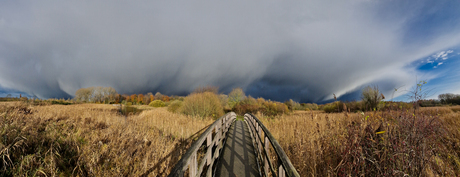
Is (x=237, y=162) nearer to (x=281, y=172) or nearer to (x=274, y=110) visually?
(x=281, y=172)

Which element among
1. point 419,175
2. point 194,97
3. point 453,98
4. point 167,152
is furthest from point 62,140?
point 453,98

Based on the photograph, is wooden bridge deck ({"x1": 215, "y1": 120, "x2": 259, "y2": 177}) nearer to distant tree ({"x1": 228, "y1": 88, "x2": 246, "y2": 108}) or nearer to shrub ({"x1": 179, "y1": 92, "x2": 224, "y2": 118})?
shrub ({"x1": 179, "y1": 92, "x2": 224, "y2": 118})

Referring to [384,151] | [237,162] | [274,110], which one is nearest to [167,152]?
[237,162]

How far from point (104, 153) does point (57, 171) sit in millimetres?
801

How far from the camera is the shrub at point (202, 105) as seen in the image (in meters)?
16.2

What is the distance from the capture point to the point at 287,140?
220 inches

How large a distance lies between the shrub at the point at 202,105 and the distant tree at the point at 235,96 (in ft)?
75.4

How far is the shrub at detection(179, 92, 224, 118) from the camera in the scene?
Answer: 53.3 ft

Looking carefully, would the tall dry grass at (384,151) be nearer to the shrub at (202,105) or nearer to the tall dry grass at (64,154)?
the tall dry grass at (64,154)

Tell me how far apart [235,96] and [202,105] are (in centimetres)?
2628

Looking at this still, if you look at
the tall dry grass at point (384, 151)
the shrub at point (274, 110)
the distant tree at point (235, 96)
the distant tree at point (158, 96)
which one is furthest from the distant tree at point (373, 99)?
the distant tree at point (158, 96)

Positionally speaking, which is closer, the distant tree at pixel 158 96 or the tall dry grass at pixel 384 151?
the tall dry grass at pixel 384 151

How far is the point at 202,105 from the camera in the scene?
53.9 feet

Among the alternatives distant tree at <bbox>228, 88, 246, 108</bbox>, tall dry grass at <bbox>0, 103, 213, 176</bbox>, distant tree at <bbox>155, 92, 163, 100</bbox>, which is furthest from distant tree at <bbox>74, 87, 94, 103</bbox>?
tall dry grass at <bbox>0, 103, 213, 176</bbox>
